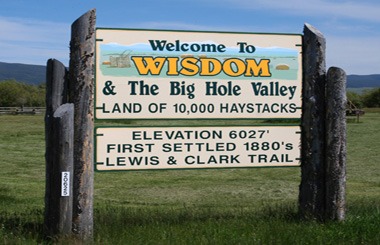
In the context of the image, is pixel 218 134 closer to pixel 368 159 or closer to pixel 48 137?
pixel 48 137

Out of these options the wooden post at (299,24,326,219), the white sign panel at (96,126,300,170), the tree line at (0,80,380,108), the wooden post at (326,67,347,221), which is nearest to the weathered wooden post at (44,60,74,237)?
the white sign panel at (96,126,300,170)

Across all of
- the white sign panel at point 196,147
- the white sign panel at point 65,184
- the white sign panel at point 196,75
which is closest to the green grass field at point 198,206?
the white sign panel at point 65,184

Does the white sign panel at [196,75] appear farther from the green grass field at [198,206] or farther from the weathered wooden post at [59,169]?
the green grass field at [198,206]

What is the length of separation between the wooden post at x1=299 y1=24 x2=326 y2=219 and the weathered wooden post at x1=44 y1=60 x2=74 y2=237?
290 centimetres

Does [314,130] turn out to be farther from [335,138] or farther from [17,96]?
[17,96]

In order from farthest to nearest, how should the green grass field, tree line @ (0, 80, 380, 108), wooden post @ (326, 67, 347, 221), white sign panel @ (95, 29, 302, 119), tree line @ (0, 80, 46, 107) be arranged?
tree line @ (0, 80, 46, 107)
tree line @ (0, 80, 380, 108)
wooden post @ (326, 67, 347, 221)
white sign panel @ (95, 29, 302, 119)
the green grass field

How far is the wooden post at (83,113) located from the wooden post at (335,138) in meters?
2.83

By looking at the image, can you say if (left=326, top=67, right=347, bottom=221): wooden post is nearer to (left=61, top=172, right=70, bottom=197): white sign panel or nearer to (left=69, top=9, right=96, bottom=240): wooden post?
(left=69, top=9, right=96, bottom=240): wooden post

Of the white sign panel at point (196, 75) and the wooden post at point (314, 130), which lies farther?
the wooden post at point (314, 130)

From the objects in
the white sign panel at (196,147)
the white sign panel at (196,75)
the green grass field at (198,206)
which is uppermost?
the white sign panel at (196,75)

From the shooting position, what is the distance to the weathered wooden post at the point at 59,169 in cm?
657

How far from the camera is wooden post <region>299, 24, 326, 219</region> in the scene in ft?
25.6

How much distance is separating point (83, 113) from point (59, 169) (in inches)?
26.0

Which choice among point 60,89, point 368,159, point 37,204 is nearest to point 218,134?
point 60,89
